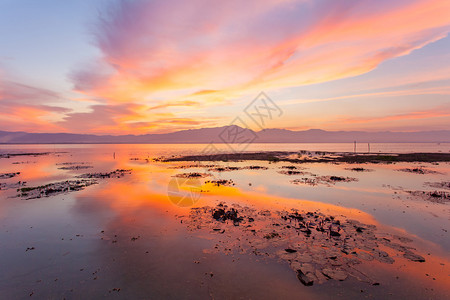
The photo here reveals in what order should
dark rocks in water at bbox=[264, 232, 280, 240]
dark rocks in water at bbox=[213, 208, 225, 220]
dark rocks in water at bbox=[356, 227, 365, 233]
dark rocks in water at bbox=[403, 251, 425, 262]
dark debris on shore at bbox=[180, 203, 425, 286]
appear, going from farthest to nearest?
dark rocks in water at bbox=[213, 208, 225, 220] < dark rocks in water at bbox=[356, 227, 365, 233] < dark rocks in water at bbox=[264, 232, 280, 240] < dark rocks in water at bbox=[403, 251, 425, 262] < dark debris on shore at bbox=[180, 203, 425, 286]

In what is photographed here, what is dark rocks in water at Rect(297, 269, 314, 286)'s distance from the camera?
9173 mm

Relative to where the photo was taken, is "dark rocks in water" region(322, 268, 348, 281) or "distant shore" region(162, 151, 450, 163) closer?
"dark rocks in water" region(322, 268, 348, 281)

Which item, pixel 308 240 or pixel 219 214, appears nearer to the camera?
pixel 308 240

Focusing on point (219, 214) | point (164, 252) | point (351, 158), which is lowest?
point (164, 252)

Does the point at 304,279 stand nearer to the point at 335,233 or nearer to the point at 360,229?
the point at 335,233

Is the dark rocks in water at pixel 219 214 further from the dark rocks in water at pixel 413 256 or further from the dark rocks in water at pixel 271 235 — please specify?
the dark rocks in water at pixel 413 256

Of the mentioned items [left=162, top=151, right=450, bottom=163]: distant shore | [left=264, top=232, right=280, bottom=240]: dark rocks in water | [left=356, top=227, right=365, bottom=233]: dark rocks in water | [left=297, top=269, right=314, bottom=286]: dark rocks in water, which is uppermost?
[left=162, top=151, right=450, bottom=163]: distant shore

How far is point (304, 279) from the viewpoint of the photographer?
9.41 m

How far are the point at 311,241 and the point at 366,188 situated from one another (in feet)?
65.0

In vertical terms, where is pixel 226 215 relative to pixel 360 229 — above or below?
above

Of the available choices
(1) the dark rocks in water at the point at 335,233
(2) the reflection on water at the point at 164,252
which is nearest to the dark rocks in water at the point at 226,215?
(2) the reflection on water at the point at 164,252

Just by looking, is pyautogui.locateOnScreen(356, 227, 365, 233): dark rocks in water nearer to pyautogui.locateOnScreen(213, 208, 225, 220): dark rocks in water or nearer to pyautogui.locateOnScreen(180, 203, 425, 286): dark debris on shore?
pyautogui.locateOnScreen(180, 203, 425, 286): dark debris on shore

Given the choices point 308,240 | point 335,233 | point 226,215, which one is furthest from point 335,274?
point 226,215

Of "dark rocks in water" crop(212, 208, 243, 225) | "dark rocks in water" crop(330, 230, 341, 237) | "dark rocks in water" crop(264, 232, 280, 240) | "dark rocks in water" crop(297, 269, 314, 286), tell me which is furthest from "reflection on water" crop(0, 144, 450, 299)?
"dark rocks in water" crop(330, 230, 341, 237)
